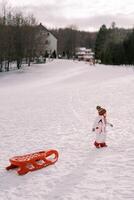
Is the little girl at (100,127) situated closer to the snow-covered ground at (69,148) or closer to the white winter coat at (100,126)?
the white winter coat at (100,126)

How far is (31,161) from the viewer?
38.5ft

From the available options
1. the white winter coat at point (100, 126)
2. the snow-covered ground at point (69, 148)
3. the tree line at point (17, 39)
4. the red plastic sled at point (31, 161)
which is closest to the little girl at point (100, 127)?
the white winter coat at point (100, 126)

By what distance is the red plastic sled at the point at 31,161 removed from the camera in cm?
1147

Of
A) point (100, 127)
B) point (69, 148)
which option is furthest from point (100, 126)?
point (69, 148)

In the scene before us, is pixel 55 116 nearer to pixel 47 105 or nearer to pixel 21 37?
pixel 47 105

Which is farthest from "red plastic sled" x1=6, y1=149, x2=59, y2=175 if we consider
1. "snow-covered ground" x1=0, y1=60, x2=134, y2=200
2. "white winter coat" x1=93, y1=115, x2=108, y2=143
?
"white winter coat" x1=93, y1=115, x2=108, y2=143

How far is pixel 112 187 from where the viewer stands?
1005 cm

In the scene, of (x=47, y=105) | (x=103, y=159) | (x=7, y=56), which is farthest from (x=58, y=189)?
(x=7, y=56)

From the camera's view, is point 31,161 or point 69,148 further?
point 69,148

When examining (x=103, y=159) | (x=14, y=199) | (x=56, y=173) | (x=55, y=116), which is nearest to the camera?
(x=14, y=199)

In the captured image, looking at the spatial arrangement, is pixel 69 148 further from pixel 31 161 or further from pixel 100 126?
pixel 31 161

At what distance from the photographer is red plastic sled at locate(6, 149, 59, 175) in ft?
37.6

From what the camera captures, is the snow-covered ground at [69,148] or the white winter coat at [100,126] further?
the white winter coat at [100,126]

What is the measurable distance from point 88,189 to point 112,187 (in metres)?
0.59
